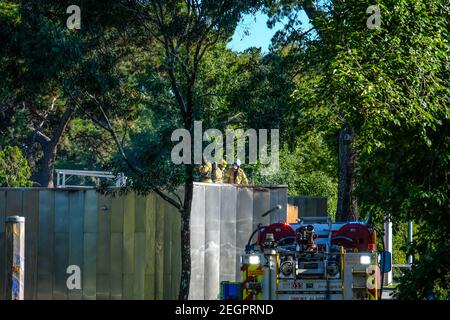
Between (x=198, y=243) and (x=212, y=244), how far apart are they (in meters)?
0.74

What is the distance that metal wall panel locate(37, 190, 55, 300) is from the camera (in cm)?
2812

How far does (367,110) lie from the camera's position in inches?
711

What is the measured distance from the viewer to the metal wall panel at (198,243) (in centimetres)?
2800

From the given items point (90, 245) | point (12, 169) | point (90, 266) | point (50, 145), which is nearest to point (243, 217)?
point (90, 245)

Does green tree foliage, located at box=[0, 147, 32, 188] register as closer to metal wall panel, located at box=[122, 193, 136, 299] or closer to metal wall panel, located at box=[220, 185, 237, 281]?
metal wall panel, located at box=[220, 185, 237, 281]

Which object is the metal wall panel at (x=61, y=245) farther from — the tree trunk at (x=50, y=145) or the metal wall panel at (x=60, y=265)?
the tree trunk at (x=50, y=145)

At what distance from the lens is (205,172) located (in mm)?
29469

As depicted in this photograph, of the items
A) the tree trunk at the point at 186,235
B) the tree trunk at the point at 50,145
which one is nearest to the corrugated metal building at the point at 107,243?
the tree trunk at the point at 186,235

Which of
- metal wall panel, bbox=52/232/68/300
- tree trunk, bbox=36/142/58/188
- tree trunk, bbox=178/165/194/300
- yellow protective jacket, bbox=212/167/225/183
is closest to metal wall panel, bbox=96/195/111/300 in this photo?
metal wall panel, bbox=52/232/68/300

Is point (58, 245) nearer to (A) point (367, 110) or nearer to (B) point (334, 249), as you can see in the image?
(B) point (334, 249)

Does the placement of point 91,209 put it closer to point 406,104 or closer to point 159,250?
point 159,250
